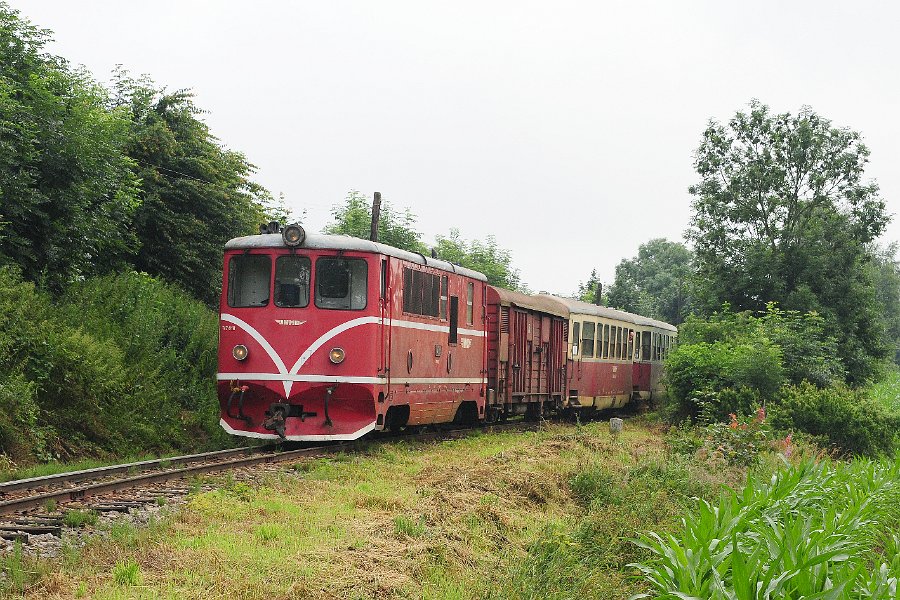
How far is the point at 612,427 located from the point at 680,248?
92486 millimetres

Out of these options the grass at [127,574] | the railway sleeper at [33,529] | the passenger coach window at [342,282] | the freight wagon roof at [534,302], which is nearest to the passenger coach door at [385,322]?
the passenger coach window at [342,282]

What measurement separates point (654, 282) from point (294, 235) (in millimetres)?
90738

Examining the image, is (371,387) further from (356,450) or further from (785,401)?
(785,401)

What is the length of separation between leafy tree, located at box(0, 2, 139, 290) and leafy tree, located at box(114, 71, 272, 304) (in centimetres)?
447

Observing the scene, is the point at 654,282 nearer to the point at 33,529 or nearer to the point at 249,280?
the point at 249,280

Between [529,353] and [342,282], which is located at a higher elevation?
[342,282]

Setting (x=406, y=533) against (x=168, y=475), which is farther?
(x=168, y=475)

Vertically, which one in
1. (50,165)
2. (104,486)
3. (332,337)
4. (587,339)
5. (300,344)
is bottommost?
(104,486)

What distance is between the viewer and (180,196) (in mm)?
25016

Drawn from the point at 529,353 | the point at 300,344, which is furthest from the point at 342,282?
the point at 529,353

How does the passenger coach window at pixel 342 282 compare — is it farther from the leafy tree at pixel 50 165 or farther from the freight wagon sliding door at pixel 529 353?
the freight wagon sliding door at pixel 529 353

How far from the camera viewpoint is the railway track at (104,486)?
328 inches

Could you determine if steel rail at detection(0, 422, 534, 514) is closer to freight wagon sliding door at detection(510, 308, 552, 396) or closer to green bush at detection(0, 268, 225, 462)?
green bush at detection(0, 268, 225, 462)

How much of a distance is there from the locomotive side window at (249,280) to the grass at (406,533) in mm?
2843
